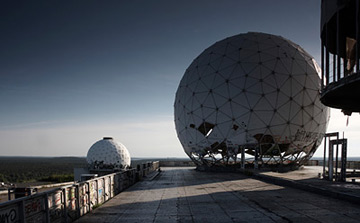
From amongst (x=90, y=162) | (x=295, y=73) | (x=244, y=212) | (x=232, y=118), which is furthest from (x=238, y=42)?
(x=90, y=162)

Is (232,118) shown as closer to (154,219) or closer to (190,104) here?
(190,104)

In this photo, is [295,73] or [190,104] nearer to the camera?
[295,73]

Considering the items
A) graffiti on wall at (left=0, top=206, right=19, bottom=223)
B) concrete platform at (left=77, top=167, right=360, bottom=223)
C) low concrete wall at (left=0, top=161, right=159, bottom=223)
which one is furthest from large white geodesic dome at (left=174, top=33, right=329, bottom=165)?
graffiti on wall at (left=0, top=206, right=19, bottom=223)

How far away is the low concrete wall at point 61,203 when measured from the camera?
6.31 m

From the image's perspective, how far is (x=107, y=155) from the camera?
135ft

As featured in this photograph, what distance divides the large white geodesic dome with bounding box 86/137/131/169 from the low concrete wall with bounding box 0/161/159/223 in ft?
91.3

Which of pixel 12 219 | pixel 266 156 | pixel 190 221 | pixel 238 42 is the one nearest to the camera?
pixel 12 219

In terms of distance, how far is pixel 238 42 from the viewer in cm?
2767

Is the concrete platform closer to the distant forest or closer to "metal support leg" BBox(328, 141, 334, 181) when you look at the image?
"metal support leg" BBox(328, 141, 334, 181)

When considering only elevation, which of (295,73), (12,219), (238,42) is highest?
(238,42)

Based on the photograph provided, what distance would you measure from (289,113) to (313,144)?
17.6ft

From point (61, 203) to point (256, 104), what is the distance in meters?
18.9

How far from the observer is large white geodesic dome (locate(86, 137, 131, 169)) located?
1601 inches

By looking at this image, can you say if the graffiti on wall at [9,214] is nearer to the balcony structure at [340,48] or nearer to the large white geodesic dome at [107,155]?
the balcony structure at [340,48]
